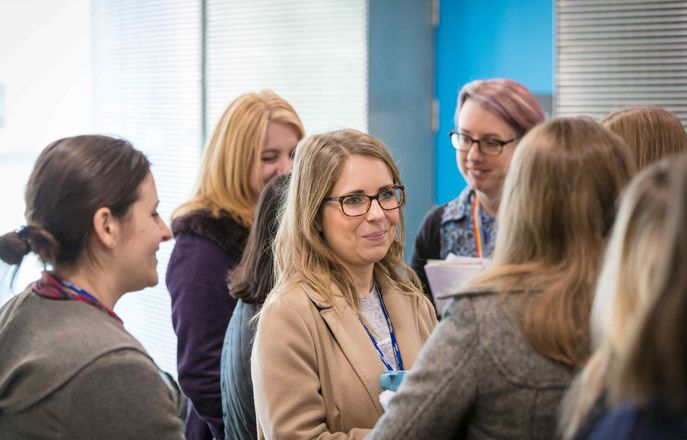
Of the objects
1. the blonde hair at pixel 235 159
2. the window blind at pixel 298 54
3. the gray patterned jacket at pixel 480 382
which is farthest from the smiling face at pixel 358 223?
the window blind at pixel 298 54

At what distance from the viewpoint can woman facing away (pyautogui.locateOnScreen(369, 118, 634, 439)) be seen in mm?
1444

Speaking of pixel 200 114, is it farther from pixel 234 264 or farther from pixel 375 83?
pixel 234 264

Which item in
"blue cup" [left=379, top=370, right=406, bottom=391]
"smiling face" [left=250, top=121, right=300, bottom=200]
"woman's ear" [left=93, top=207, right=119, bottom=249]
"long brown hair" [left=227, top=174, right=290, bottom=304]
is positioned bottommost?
"blue cup" [left=379, top=370, right=406, bottom=391]

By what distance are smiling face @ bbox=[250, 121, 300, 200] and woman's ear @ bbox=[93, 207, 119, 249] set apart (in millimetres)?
1188

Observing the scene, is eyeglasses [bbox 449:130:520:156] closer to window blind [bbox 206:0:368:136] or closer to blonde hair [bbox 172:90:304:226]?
blonde hair [bbox 172:90:304:226]

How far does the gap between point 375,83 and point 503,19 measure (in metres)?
0.82

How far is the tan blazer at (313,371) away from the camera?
6.46ft

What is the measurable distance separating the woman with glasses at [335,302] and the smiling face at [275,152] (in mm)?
804

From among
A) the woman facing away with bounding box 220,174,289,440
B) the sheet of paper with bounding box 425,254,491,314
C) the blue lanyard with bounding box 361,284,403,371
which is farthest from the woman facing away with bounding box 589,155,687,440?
the sheet of paper with bounding box 425,254,491,314

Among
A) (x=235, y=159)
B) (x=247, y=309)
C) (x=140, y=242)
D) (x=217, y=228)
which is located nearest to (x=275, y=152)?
(x=235, y=159)

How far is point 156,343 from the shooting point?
530 centimetres

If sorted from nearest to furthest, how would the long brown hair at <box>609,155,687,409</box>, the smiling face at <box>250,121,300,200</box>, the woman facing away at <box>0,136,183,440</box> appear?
the long brown hair at <box>609,155,687,409</box>, the woman facing away at <box>0,136,183,440</box>, the smiling face at <box>250,121,300,200</box>

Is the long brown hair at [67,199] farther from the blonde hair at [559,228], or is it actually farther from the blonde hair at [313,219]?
the blonde hair at [559,228]

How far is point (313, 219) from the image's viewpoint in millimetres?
2150
